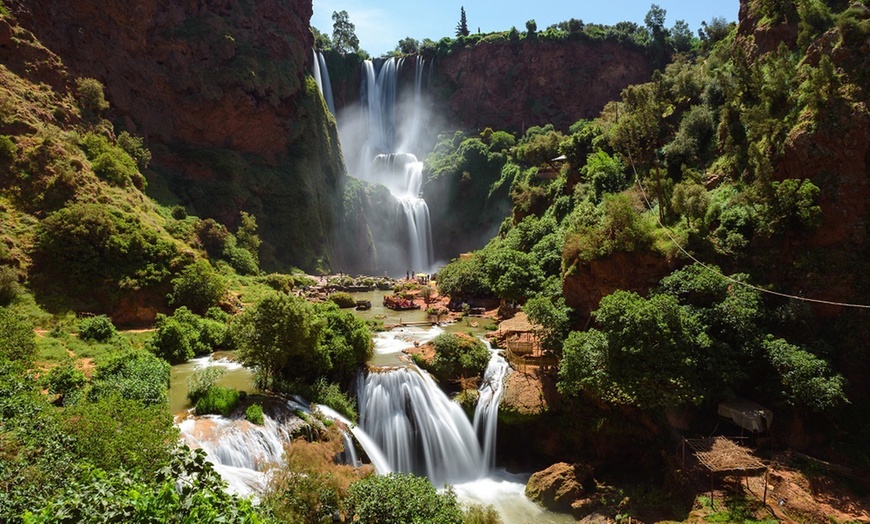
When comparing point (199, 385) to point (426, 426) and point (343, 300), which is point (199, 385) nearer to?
point (426, 426)

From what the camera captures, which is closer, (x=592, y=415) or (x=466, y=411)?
(x=592, y=415)

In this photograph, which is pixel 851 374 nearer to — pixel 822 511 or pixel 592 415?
pixel 822 511

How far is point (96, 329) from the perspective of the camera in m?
22.6

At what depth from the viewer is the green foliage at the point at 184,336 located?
23.0 meters

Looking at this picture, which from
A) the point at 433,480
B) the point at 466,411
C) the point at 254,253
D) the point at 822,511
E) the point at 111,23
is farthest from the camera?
the point at 254,253

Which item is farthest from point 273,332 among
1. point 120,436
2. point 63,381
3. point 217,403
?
point 120,436

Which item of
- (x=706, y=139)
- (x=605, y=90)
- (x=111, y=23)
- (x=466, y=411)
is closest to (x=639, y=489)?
(x=466, y=411)

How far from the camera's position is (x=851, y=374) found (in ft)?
60.9

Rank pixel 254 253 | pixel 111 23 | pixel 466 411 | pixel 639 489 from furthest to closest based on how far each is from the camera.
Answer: pixel 254 253 → pixel 111 23 → pixel 466 411 → pixel 639 489

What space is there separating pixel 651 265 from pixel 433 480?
548 inches

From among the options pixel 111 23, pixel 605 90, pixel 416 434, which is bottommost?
pixel 416 434

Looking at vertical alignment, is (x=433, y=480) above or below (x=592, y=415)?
below

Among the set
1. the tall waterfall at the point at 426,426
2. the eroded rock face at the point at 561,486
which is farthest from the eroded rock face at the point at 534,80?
the eroded rock face at the point at 561,486

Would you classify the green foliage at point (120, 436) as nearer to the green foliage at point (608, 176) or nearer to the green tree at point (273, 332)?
the green tree at point (273, 332)
